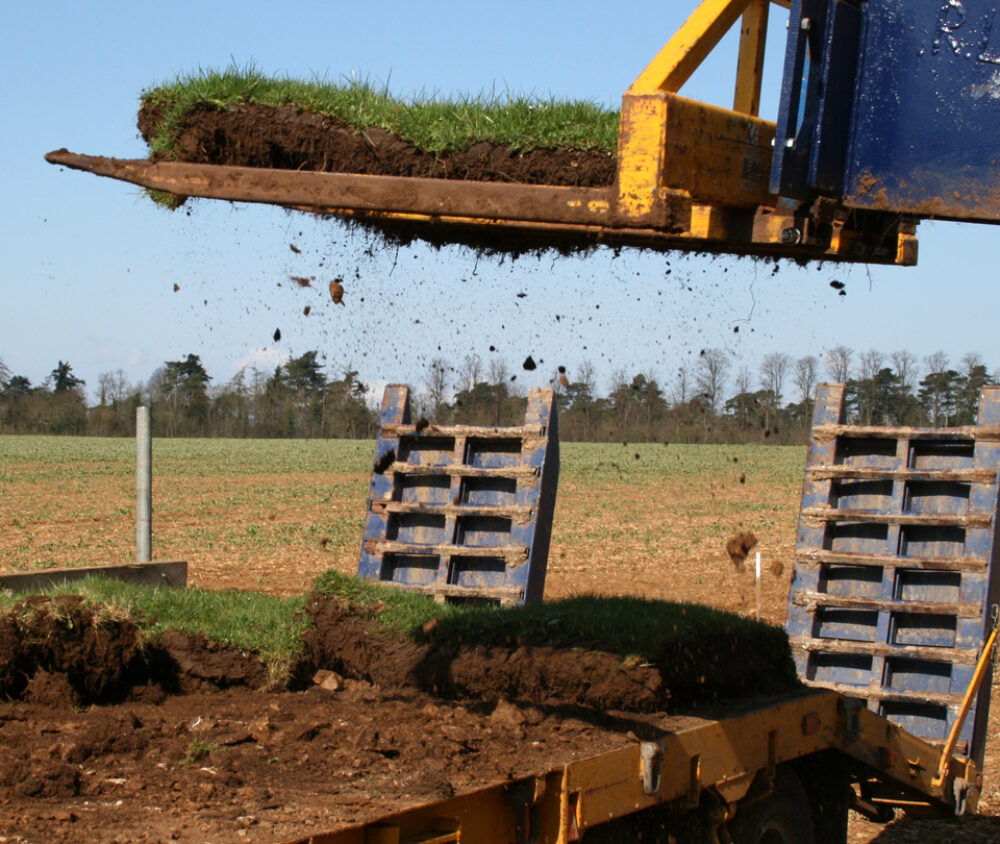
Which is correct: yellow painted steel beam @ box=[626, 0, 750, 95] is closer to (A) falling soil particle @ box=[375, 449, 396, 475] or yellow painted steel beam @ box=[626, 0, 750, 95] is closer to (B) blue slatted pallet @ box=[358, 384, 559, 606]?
(B) blue slatted pallet @ box=[358, 384, 559, 606]

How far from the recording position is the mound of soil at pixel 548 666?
4.31 metres

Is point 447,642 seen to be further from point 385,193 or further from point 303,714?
point 385,193

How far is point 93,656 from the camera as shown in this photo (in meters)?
4.32

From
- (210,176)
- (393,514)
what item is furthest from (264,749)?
(393,514)

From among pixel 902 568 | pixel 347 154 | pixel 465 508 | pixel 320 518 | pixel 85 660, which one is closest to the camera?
pixel 347 154

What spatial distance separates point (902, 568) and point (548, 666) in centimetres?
331

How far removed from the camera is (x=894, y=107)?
321 cm

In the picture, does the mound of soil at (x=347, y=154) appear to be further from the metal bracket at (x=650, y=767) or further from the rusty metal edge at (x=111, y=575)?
the rusty metal edge at (x=111, y=575)

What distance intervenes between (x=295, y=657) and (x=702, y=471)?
40794 mm

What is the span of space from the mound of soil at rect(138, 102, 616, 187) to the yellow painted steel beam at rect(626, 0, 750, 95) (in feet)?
2.25

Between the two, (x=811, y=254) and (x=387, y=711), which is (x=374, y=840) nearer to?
(x=387, y=711)

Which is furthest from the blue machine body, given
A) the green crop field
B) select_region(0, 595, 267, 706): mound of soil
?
the green crop field

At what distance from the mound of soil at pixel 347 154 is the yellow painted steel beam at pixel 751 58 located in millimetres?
557

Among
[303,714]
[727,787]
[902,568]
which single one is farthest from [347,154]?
[902,568]
